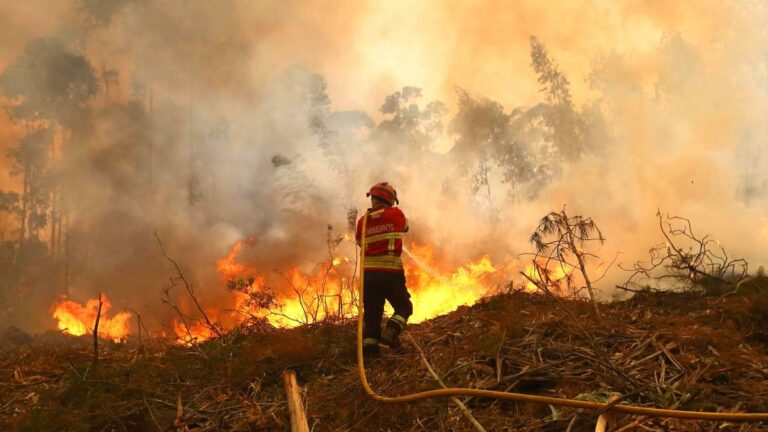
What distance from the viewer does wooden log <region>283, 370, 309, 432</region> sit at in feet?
11.9

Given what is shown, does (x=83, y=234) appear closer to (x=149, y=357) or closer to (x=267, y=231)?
(x=267, y=231)

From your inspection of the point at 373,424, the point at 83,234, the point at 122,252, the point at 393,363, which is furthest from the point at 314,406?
the point at 83,234

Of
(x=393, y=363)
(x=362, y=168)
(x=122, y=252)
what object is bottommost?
(x=393, y=363)

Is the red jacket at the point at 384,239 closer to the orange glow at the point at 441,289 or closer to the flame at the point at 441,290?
the orange glow at the point at 441,289

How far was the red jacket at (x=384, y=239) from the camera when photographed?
18.7ft

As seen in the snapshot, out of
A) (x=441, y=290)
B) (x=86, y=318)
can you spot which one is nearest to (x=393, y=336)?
(x=441, y=290)

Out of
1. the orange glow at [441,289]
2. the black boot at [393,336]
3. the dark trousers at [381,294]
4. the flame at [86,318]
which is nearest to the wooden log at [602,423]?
the black boot at [393,336]

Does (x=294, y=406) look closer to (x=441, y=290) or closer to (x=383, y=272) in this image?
(x=383, y=272)

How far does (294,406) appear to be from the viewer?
390 centimetres

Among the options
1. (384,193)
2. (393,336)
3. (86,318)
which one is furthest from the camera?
(86,318)

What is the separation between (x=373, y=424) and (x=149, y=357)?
12.5ft

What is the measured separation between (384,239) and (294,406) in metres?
2.38

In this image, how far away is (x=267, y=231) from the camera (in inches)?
1377

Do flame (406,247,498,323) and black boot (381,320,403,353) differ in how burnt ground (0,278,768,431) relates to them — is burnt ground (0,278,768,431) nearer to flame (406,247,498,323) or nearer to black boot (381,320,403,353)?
black boot (381,320,403,353)
